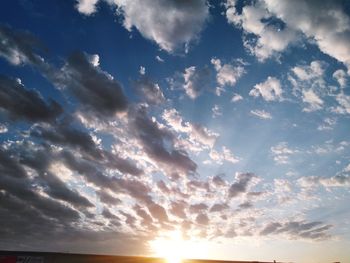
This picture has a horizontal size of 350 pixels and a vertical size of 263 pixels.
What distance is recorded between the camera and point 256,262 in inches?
1737

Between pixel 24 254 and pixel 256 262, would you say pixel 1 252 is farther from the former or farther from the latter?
pixel 256 262

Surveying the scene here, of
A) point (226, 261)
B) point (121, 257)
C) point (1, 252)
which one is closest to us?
point (1, 252)

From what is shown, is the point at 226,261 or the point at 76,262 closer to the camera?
the point at 76,262

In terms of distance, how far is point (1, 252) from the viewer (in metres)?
31.5

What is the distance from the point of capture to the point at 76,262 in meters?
34.2

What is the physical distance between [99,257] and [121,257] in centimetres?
271

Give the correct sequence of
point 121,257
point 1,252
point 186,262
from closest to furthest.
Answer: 1. point 1,252
2. point 121,257
3. point 186,262

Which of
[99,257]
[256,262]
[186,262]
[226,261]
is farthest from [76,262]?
[256,262]

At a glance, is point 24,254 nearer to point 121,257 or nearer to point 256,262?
point 121,257

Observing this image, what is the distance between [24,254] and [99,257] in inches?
317

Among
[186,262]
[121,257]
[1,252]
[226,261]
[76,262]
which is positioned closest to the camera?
[1,252]

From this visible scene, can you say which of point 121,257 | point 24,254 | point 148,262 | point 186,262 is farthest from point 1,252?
point 186,262

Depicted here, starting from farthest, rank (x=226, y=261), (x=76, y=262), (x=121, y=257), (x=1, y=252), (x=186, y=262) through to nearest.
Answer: (x=226, y=261) < (x=186, y=262) < (x=121, y=257) < (x=76, y=262) < (x=1, y=252)

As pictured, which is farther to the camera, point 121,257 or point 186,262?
point 186,262
